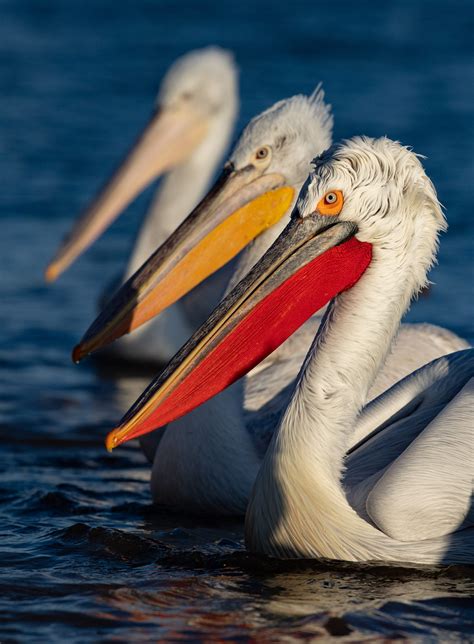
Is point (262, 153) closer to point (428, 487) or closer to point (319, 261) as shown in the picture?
point (319, 261)

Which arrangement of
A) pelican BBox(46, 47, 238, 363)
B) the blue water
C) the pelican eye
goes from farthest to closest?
pelican BBox(46, 47, 238, 363)
the pelican eye
the blue water

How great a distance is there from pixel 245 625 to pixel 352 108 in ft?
31.7

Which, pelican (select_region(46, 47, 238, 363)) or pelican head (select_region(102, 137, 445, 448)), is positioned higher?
pelican (select_region(46, 47, 238, 363))

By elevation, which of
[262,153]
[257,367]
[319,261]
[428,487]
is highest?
[262,153]

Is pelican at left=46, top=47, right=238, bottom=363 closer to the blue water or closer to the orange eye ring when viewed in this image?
the blue water

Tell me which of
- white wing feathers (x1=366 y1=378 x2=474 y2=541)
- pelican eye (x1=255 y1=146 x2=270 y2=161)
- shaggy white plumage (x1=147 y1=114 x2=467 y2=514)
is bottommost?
white wing feathers (x1=366 y1=378 x2=474 y2=541)

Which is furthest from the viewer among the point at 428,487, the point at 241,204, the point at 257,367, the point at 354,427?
the point at 241,204

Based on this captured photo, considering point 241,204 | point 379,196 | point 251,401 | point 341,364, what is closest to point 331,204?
point 379,196

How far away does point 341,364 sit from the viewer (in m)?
4.03

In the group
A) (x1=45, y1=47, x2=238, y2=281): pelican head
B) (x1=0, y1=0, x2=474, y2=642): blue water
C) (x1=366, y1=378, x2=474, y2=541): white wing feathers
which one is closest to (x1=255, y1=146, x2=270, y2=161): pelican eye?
(x1=0, y1=0, x2=474, y2=642): blue water

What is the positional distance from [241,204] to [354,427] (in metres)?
1.64

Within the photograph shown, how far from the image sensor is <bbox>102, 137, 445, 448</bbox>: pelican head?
13.0 ft

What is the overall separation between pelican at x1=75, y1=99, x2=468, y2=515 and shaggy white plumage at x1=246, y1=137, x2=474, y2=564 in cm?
79

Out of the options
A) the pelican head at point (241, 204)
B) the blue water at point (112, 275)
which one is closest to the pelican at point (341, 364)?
the blue water at point (112, 275)
